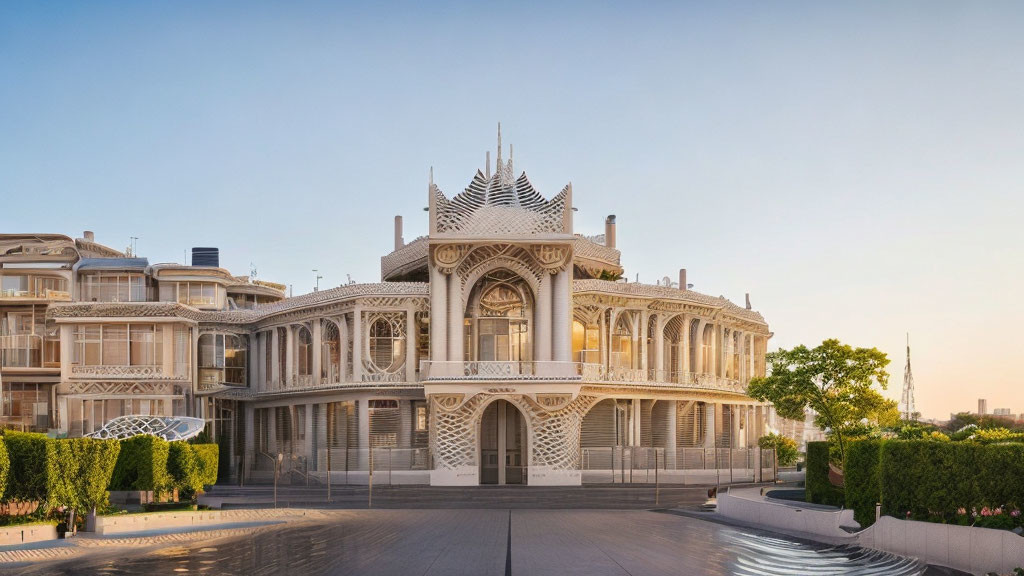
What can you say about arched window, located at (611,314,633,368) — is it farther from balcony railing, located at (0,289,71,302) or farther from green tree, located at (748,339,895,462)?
balcony railing, located at (0,289,71,302)

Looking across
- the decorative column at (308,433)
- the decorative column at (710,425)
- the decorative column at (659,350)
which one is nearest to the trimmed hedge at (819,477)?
the decorative column at (659,350)

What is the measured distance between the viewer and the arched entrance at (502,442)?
2040 inches

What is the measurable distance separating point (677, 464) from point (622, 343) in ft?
21.6

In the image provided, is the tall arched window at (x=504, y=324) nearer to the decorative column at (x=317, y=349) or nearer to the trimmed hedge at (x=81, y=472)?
the decorative column at (x=317, y=349)

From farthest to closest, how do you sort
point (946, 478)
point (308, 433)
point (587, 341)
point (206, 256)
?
point (206, 256)
point (308, 433)
point (587, 341)
point (946, 478)

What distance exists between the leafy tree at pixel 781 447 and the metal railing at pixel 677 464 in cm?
537

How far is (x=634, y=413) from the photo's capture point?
55.3 m

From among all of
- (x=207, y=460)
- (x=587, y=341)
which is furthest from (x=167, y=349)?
(x=587, y=341)

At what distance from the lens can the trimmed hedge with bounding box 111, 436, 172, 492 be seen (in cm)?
3775

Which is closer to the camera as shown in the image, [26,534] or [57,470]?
[26,534]

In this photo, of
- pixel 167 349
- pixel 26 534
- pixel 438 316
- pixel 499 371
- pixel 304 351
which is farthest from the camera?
pixel 304 351

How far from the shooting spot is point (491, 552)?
2798cm

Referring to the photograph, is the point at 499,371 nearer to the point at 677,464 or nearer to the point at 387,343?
the point at 387,343

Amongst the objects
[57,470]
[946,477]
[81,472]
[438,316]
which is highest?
[438,316]
